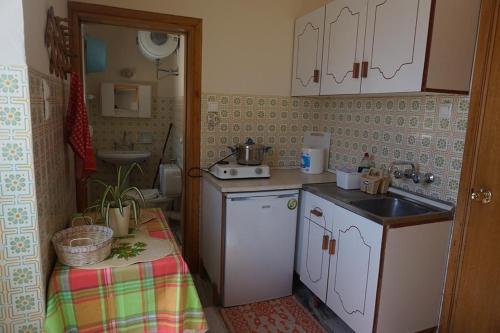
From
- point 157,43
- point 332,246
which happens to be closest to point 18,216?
point 332,246

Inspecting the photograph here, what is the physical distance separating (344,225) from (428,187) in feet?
1.78

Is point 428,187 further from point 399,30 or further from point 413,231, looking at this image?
point 399,30

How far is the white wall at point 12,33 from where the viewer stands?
3.34ft

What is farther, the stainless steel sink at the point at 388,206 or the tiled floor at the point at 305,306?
the tiled floor at the point at 305,306

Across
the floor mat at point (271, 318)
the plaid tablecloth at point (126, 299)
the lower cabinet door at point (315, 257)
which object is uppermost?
the plaid tablecloth at point (126, 299)

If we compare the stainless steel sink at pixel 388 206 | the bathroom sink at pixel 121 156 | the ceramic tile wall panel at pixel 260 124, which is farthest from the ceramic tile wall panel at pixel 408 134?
the bathroom sink at pixel 121 156

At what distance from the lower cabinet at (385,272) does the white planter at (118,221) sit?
1165 mm

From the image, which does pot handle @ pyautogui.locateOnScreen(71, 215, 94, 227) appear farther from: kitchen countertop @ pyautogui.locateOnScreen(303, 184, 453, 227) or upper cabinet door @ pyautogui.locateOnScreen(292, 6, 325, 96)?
upper cabinet door @ pyautogui.locateOnScreen(292, 6, 325, 96)

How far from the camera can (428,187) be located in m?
2.02

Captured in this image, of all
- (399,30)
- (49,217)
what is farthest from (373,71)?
(49,217)

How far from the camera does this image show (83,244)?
1389 mm

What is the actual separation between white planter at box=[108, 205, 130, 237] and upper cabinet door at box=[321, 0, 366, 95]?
4.85 ft

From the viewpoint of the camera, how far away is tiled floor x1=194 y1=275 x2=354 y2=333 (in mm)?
2137

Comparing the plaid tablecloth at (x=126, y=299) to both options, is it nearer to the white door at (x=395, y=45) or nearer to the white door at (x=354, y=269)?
the white door at (x=354, y=269)
